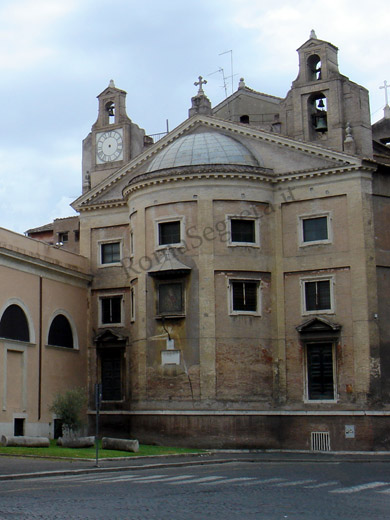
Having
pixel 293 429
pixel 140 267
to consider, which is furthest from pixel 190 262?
pixel 293 429

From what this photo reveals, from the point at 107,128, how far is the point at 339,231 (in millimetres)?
15417

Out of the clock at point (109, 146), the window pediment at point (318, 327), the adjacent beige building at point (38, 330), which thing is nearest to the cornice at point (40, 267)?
the adjacent beige building at point (38, 330)

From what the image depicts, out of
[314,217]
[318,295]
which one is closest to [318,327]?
[318,295]

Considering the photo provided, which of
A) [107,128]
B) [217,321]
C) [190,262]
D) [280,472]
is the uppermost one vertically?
[107,128]

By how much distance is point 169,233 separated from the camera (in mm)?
41812

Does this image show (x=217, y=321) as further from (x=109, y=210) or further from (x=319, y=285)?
(x=109, y=210)

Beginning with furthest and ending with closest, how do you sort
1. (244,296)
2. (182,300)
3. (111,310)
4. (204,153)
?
(111,310) → (204,153) → (182,300) → (244,296)

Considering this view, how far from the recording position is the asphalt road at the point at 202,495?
15.0m

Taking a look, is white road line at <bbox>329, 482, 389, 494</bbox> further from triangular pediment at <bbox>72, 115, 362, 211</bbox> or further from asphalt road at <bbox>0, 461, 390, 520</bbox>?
triangular pediment at <bbox>72, 115, 362, 211</bbox>

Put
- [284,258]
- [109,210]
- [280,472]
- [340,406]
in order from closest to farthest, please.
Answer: [280,472] → [340,406] → [284,258] → [109,210]

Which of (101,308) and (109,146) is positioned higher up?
(109,146)

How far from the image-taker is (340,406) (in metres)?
38.7

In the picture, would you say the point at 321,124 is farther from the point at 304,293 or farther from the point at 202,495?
the point at 202,495

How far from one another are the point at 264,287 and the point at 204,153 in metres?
A: 7.18
